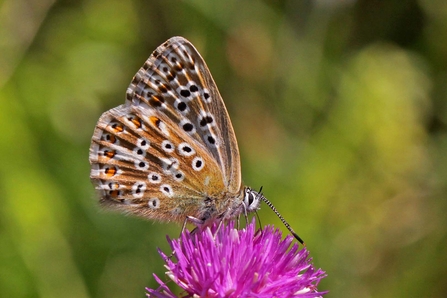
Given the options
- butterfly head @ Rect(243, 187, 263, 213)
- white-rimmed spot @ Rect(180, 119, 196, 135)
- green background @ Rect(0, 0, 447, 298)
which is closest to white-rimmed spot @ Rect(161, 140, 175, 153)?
white-rimmed spot @ Rect(180, 119, 196, 135)

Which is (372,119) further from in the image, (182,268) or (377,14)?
(182,268)

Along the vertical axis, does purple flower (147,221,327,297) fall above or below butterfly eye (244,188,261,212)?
below

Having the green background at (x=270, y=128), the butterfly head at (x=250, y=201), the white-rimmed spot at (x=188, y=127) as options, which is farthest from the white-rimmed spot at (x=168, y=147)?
the green background at (x=270, y=128)

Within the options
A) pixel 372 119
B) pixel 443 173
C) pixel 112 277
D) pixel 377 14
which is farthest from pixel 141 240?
pixel 377 14

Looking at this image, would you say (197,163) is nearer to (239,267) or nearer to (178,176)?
(178,176)

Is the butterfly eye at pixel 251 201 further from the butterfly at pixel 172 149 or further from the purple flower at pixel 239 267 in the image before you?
the purple flower at pixel 239 267

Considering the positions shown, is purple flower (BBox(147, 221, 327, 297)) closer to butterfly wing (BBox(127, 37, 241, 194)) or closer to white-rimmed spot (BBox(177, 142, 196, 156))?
butterfly wing (BBox(127, 37, 241, 194))

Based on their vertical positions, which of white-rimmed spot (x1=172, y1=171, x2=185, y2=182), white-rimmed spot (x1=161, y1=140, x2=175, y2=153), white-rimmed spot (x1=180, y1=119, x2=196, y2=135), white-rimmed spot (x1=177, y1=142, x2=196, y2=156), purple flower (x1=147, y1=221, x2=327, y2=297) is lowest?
purple flower (x1=147, y1=221, x2=327, y2=297)

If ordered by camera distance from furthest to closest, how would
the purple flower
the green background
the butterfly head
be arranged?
the green background < the butterfly head < the purple flower
